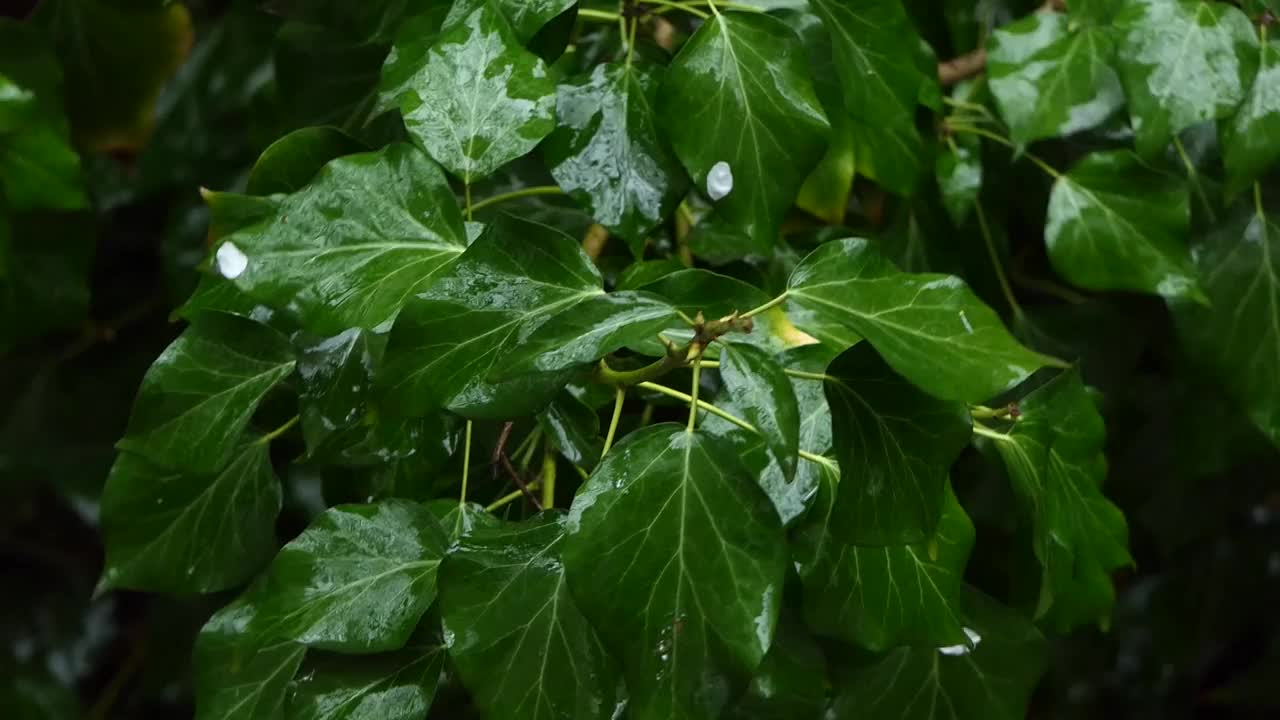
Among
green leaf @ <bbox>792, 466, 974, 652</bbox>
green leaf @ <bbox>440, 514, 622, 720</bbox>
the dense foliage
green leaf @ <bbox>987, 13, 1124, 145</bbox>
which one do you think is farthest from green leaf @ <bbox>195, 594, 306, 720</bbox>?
green leaf @ <bbox>987, 13, 1124, 145</bbox>

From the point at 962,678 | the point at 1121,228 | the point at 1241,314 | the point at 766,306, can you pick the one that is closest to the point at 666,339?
Result: the point at 766,306

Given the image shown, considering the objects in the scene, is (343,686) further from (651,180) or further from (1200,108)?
(1200,108)

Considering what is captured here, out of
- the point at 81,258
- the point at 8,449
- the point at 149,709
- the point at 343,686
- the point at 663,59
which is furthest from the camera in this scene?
the point at 149,709

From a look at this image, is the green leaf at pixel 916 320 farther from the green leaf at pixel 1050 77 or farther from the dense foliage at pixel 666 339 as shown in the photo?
the green leaf at pixel 1050 77

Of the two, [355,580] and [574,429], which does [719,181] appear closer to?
[574,429]

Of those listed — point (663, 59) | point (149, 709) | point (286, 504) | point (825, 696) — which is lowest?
point (149, 709)

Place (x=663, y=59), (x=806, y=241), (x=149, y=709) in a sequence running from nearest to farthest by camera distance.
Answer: (x=663, y=59)
(x=806, y=241)
(x=149, y=709)

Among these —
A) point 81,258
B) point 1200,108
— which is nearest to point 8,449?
point 81,258
